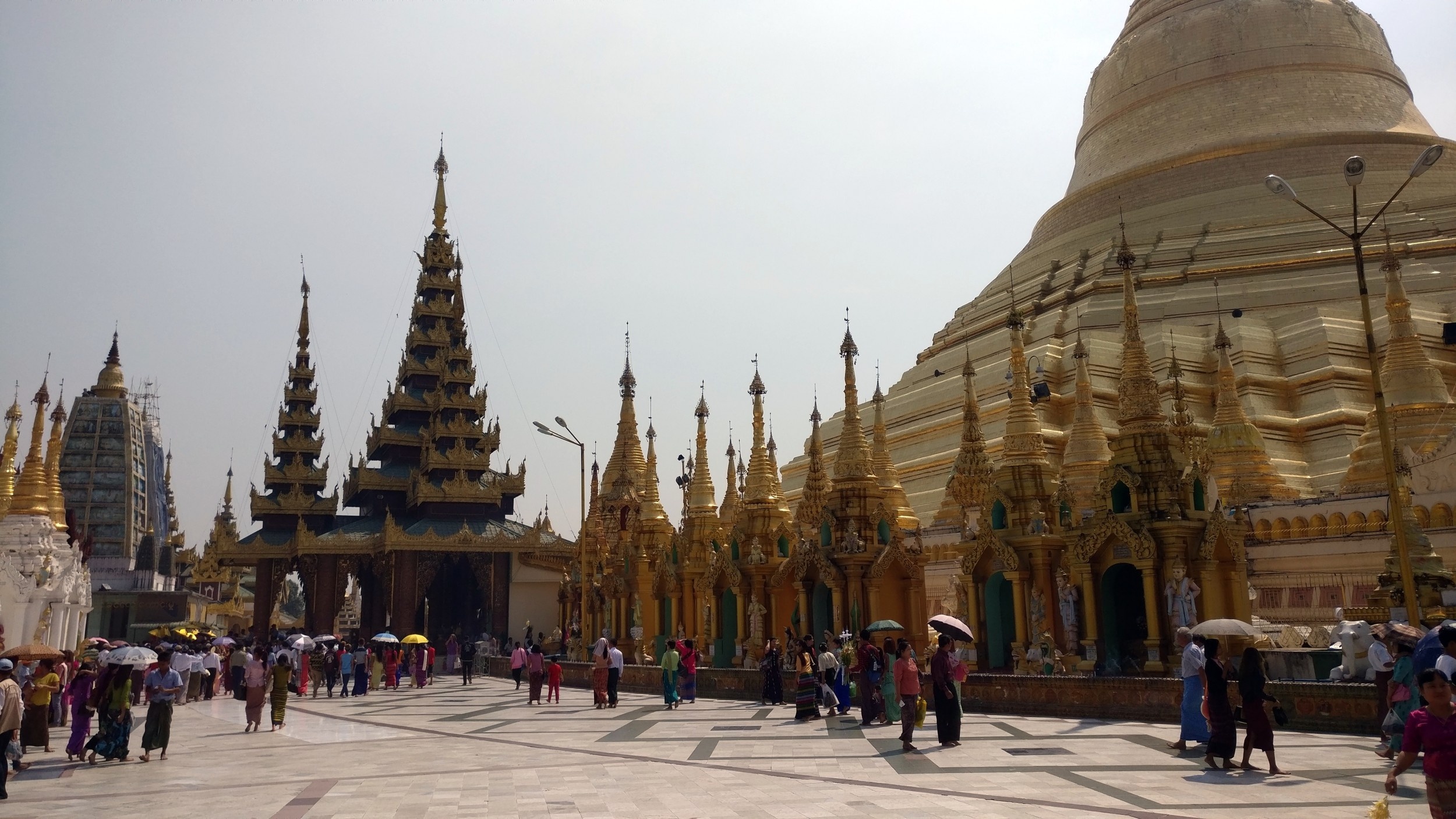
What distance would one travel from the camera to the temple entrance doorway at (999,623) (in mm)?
21453

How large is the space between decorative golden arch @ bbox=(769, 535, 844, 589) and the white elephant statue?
36.1ft

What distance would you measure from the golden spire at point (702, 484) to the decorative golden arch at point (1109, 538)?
525 inches

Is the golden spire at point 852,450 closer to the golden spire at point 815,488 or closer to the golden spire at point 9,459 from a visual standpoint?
the golden spire at point 815,488

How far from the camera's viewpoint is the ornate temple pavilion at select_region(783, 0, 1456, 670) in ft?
63.3

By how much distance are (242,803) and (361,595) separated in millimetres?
44939

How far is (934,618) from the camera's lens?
14.6 metres

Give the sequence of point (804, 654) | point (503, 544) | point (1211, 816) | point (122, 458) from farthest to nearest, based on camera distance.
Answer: point (122, 458)
point (503, 544)
point (804, 654)
point (1211, 816)

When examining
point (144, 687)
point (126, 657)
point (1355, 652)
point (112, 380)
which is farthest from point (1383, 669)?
point (112, 380)

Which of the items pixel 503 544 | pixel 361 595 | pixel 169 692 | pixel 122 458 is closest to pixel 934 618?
pixel 169 692

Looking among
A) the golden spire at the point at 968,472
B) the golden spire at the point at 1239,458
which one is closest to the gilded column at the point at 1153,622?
the golden spire at the point at 968,472

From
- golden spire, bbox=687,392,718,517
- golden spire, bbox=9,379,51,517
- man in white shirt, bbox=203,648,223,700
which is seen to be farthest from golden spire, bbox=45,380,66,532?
golden spire, bbox=687,392,718,517

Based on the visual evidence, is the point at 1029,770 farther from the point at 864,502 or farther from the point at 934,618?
the point at 864,502

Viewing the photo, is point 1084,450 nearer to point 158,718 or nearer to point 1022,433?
point 1022,433

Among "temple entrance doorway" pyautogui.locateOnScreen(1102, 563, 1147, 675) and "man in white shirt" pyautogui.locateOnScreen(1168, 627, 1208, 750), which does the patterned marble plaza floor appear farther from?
"temple entrance doorway" pyautogui.locateOnScreen(1102, 563, 1147, 675)
